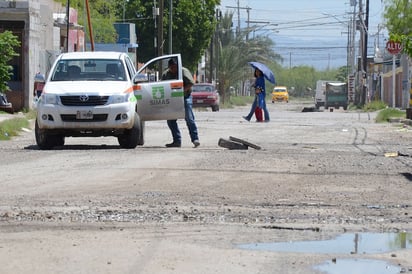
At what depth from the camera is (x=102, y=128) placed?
1917 centimetres

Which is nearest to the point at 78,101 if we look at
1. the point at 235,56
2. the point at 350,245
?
the point at 350,245

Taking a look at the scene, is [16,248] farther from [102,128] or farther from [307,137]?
[307,137]

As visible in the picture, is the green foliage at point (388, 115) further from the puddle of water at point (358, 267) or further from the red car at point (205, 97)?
the puddle of water at point (358, 267)

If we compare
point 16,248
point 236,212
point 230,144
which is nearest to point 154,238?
point 16,248

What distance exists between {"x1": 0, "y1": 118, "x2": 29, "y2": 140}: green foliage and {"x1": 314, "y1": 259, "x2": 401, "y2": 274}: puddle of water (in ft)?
54.6

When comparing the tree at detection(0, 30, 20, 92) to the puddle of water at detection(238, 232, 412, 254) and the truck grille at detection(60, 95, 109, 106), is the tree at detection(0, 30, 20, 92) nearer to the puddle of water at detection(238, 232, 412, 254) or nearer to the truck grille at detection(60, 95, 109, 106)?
the truck grille at detection(60, 95, 109, 106)

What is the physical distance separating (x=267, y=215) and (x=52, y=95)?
372 inches

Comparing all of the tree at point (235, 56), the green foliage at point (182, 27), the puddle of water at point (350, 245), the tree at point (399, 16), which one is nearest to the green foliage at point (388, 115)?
the tree at point (399, 16)

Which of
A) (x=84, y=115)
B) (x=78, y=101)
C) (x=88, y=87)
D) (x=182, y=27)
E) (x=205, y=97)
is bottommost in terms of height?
(x=205, y=97)

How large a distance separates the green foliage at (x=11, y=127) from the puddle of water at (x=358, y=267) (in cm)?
1665

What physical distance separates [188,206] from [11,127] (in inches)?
607

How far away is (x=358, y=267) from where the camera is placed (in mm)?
7777

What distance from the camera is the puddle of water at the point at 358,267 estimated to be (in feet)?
24.9

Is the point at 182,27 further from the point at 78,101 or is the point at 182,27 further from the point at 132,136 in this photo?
the point at 78,101
